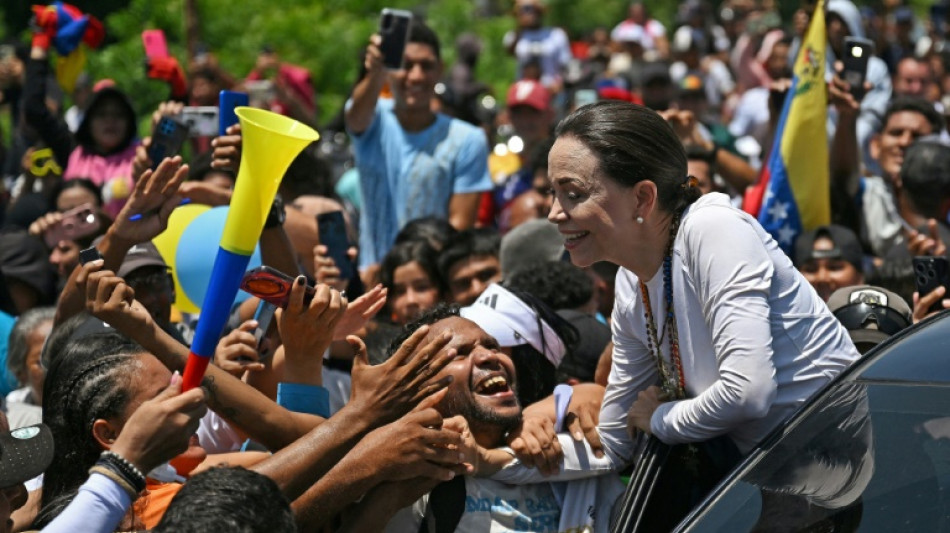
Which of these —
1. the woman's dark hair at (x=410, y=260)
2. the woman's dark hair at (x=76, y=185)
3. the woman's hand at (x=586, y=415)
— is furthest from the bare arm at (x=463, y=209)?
the woman's hand at (x=586, y=415)

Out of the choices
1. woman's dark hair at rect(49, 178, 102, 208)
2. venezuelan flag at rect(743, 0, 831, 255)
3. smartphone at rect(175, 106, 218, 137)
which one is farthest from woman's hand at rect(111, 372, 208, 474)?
woman's dark hair at rect(49, 178, 102, 208)

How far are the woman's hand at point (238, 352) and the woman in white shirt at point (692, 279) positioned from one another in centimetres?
124

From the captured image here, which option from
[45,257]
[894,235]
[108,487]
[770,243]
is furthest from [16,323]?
[894,235]

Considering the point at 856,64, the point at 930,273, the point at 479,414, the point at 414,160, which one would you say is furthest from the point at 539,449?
the point at 414,160

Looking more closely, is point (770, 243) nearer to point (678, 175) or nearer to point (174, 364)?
point (678, 175)

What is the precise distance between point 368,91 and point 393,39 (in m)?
0.32

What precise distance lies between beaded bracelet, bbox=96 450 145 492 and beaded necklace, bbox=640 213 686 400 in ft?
4.82

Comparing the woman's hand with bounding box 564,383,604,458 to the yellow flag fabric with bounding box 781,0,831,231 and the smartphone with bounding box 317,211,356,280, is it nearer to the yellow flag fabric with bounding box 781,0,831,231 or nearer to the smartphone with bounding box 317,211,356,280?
the smartphone with bounding box 317,211,356,280

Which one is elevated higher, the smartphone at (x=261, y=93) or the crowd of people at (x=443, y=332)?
the crowd of people at (x=443, y=332)

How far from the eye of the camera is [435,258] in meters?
6.18

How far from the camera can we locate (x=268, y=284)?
373 cm

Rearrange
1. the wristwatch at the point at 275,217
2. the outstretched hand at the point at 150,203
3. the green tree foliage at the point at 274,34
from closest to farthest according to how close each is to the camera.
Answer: the outstretched hand at the point at 150,203 → the wristwatch at the point at 275,217 → the green tree foliage at the point at 274,34

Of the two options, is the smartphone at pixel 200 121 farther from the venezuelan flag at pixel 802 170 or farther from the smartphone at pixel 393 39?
the venezuelan flag at pixel 802 170

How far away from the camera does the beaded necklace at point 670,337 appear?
355cm
